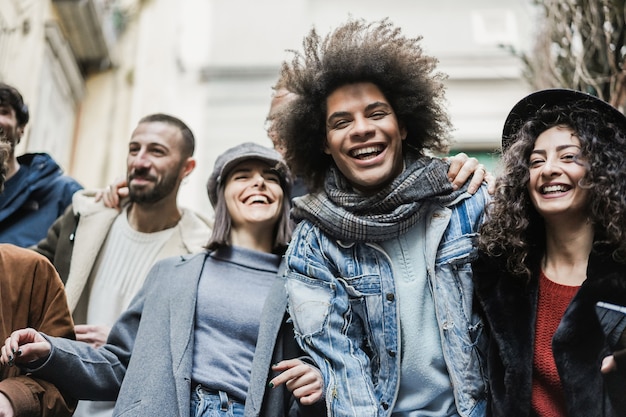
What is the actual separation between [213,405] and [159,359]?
273mm

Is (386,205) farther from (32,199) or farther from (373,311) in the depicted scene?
(32,199)

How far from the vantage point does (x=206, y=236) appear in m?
3.67

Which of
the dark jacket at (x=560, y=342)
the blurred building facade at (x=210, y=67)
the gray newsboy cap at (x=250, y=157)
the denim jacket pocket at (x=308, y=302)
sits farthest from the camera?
the blurred building facade at (x=210, y=67)

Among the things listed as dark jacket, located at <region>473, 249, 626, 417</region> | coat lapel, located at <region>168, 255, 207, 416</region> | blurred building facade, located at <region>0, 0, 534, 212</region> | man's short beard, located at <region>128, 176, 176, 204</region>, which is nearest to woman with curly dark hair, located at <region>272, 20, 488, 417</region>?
dark jacket, located at <region>473, 249, 626, 417</region>

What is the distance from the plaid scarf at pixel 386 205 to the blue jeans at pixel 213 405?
735mm

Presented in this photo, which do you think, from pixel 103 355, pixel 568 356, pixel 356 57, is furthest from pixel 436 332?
pixel 103 355

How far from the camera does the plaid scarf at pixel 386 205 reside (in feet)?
8.58

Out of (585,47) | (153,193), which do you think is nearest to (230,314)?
(153,193)

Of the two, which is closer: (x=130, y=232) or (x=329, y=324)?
(x=329, y=324)

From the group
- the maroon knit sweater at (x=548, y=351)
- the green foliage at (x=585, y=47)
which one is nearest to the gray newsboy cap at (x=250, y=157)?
the maroon knit sweater at (x=548, y=351)

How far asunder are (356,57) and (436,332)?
1.10m

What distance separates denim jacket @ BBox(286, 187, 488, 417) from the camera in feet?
8.19

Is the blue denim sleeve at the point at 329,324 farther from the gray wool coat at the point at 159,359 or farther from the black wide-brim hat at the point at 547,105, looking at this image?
the black wide-brim hat at the point at 547,105

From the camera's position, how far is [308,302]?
2.60 meters
